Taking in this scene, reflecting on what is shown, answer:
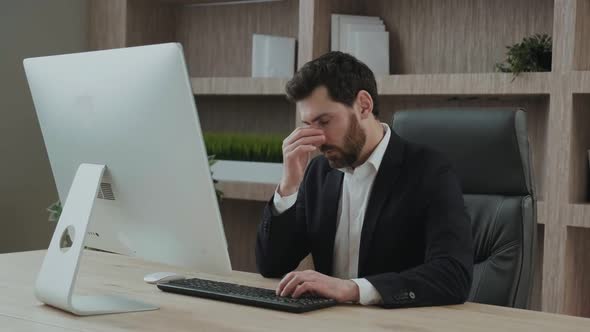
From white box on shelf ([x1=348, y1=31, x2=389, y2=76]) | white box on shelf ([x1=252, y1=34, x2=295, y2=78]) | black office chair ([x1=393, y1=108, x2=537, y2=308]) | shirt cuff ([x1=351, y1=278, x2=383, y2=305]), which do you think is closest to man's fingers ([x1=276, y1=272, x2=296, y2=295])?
shirt cuff ([x1=351, y1=278, x2=383, y2=305])

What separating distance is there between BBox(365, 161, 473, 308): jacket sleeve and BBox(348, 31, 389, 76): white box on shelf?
1.46 metres

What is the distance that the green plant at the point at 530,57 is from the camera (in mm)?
2980

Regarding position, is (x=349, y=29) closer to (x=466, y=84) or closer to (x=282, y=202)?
(x=466, y=84)

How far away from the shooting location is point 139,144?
5.04ft

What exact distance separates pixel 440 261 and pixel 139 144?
0.68m

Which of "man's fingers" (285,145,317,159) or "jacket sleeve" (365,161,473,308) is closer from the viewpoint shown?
"jacket sleeve" (365,161,473,308)

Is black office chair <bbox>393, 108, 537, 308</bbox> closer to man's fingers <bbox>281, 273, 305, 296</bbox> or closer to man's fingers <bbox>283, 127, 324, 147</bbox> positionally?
man's fingers <bbox>283, 127, 324, 147</bbox>

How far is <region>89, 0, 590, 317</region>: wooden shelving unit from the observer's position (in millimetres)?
2875

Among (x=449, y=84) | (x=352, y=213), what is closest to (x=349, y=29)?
(x=449, y=84)

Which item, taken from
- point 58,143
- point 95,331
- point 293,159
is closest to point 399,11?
point 293,159

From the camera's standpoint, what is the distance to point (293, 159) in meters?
1.99

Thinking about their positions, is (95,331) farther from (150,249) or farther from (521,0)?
(521,0)

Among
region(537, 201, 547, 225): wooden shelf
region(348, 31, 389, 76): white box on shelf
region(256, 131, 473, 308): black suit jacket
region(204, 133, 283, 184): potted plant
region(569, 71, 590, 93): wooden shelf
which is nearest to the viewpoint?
region(256, 131, 473, 308): black suit jacket

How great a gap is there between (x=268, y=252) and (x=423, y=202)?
15.9 inches
